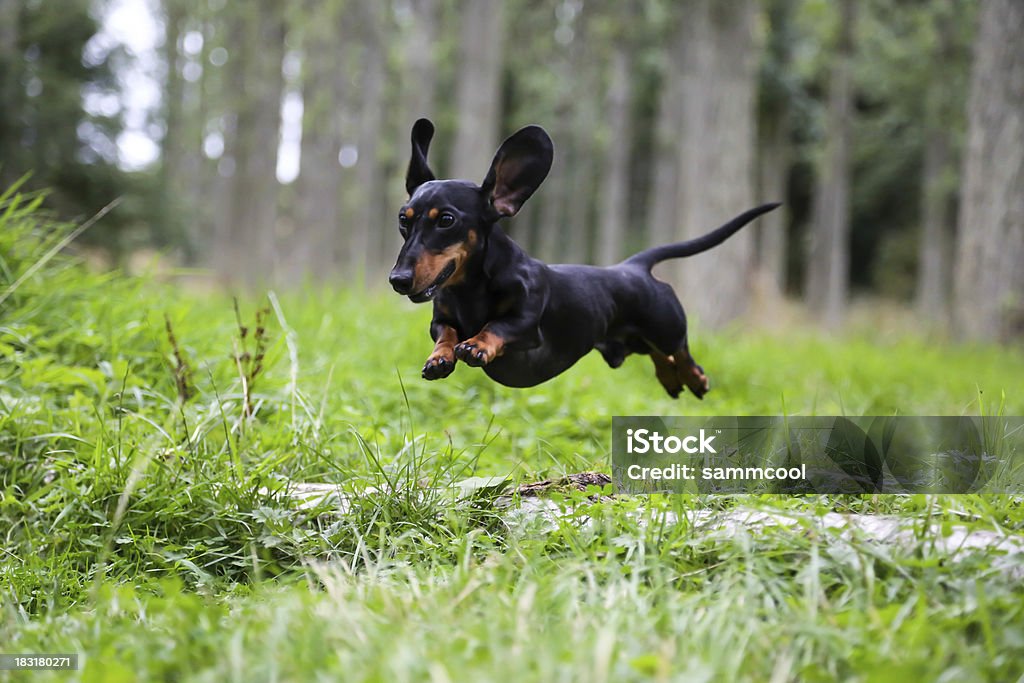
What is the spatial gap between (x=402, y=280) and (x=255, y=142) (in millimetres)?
13698

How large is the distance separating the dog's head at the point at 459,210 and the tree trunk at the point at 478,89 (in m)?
Answer: 7.51

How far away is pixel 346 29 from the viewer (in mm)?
15219

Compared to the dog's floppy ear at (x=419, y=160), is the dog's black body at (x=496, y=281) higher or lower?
lower

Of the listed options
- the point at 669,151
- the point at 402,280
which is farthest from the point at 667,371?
the point at 669,151

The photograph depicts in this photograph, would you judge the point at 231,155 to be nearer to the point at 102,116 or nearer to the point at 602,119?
the point at 102,116

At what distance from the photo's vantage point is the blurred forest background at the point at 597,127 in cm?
933

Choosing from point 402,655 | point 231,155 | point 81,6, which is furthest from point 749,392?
point 231,155

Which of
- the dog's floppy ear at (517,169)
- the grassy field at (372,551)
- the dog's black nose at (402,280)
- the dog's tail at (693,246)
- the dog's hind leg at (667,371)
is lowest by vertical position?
the grassy field at (372,551)

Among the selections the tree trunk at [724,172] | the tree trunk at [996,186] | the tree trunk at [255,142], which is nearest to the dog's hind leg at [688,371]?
the tree trunk at [724,172]

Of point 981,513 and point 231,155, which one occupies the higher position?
point 231,155

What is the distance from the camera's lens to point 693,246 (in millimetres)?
2857

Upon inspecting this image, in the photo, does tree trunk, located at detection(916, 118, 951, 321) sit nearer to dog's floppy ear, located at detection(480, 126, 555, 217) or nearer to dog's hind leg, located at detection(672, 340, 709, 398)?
dog's hind leg, located at detection(672, 340, 709, 398)

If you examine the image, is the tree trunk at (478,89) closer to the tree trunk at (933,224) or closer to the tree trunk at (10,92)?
the tree trunk at (10,92)

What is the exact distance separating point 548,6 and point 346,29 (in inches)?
231
